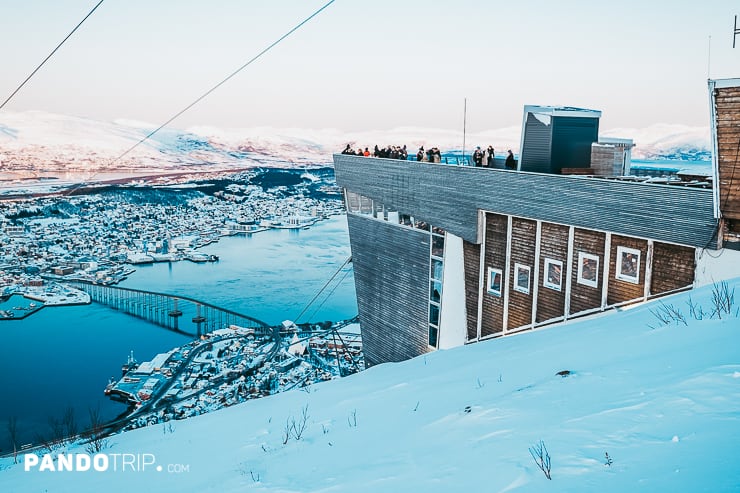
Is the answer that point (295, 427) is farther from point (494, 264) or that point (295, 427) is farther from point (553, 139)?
point (553, 139)

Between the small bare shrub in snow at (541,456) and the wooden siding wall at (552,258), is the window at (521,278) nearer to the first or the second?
the wooden siding wall at (552,258)

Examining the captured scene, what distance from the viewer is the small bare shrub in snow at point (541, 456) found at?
10.9 feet

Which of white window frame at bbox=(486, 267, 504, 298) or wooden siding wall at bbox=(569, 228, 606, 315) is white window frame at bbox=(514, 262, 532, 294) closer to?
white window frame at bbox=(486, 267, 504, 298)

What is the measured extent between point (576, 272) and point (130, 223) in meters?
115

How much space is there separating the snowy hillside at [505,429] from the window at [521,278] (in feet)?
11.3

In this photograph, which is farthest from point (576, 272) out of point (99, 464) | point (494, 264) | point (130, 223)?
point (130, 223)

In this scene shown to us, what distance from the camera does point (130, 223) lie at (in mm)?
114688

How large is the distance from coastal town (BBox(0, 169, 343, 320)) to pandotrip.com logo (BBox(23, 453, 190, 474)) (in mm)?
53952

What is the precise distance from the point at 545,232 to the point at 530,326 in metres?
1.70

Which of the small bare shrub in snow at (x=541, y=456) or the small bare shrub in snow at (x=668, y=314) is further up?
the small bare shrub in snow at (x=668, y=314)

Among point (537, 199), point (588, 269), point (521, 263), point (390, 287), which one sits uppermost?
point (537, 199)

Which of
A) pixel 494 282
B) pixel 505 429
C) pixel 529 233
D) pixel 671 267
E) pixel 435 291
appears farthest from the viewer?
pixel 435 291

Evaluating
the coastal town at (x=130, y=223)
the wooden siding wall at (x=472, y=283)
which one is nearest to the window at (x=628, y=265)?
the wooden siding wall at (x=472, y=283)

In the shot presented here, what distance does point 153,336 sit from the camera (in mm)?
48281
